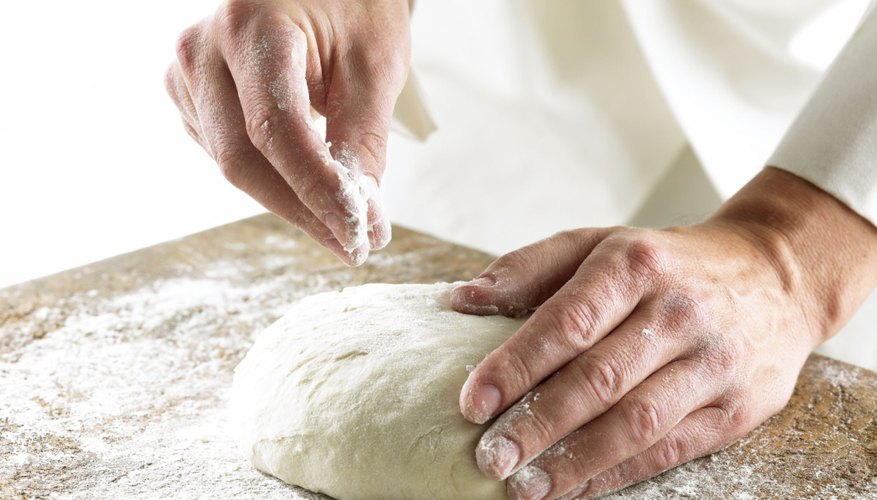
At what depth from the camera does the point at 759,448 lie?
4.74 feet

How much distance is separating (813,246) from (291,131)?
0.91 m

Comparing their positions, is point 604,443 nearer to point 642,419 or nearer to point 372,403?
point 642,419

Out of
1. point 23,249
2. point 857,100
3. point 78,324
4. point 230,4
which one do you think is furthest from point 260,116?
point 23,249

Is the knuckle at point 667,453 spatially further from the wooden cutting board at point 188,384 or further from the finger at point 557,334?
the finger at point 557,334

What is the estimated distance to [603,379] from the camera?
1.20m

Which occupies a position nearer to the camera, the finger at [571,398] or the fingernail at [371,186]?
the finger at [571,398]

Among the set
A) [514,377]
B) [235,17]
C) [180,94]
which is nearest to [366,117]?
[235,17]

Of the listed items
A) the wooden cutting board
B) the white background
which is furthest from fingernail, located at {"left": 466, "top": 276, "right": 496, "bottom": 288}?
the white background

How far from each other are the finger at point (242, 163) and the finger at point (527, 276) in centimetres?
22

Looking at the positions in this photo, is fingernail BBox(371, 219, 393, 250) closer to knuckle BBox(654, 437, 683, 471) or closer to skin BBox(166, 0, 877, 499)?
skin BBox(166, 0, 877, 499)

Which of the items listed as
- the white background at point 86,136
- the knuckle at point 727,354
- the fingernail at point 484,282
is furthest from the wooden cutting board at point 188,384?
the white background at point 86,136

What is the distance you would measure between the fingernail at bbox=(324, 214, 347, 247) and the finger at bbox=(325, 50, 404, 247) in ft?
0.31

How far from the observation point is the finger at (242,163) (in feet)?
4.27

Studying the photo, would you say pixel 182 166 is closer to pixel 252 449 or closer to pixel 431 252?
pixel 431 252
